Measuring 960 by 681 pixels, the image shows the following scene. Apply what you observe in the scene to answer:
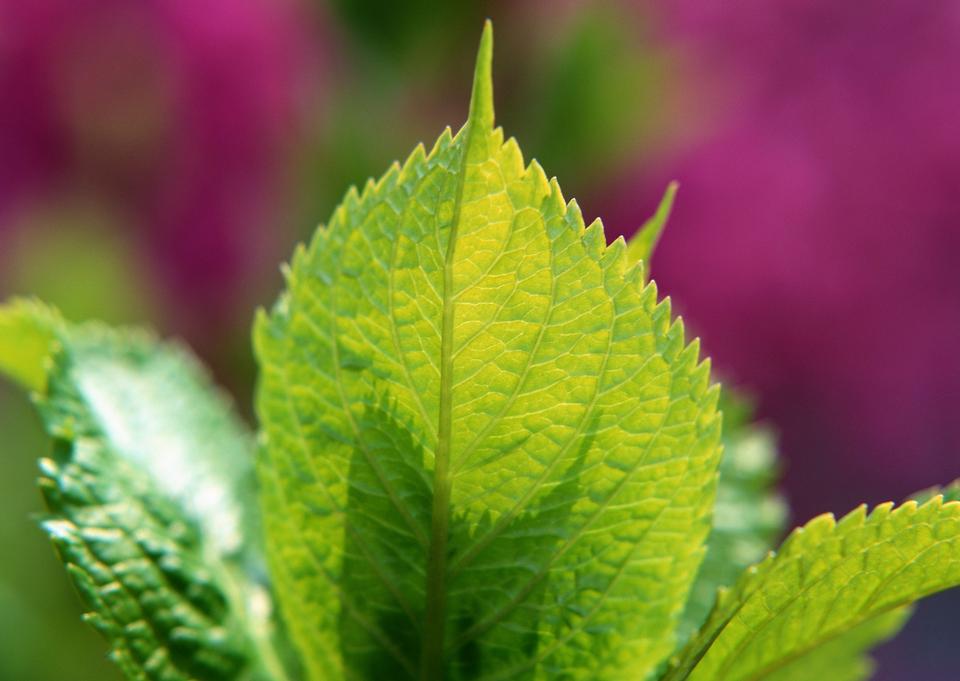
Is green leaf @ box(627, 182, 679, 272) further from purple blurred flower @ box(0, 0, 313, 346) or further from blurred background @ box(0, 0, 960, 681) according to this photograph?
purple blurred flower @ box(0, 0, 313, 346)

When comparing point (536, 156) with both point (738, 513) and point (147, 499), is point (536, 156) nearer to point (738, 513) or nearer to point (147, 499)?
point (738, 513)

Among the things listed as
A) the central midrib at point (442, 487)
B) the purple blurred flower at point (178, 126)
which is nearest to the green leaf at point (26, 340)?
the central midrib at point (442, 487)

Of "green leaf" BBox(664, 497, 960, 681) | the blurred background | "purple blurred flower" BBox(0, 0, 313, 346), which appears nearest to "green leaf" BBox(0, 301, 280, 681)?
"green leaf" BBox(664, 497, 960, 681)

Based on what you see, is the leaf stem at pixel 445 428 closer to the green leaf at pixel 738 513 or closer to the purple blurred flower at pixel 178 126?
the green leaf at pixel 738 513

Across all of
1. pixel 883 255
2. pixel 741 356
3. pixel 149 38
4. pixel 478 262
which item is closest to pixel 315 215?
pixel 149 38

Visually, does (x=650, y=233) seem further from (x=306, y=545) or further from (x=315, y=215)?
(x=315, y=215)

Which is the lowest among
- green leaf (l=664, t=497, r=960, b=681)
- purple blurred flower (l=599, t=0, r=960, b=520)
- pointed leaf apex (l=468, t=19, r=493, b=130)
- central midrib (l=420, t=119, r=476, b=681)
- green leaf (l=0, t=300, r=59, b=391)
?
green leaf (l=664, t=497, r=960, b=681)

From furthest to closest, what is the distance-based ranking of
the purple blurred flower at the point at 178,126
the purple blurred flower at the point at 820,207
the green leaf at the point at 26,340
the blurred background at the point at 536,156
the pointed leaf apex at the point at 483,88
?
the purple blurred flower at the point at 820,207
the purple blurred flower at the point at 178,126
the blurred background at the point at 536,156
the green leaf at the point at 26,340
the pointed leaf apex at the point at 483,88
